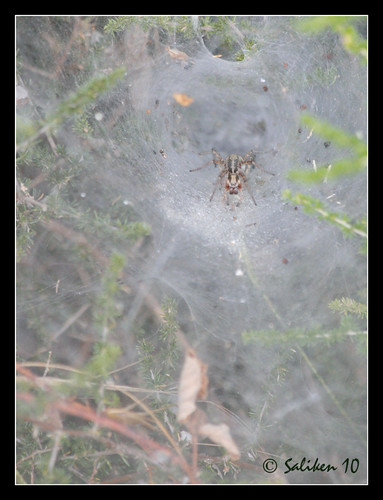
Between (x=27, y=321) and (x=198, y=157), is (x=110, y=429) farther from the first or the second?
(x=198, y=157)

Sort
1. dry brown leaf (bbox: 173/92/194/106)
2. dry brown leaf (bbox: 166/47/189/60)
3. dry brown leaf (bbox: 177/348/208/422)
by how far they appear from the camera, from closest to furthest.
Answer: dry brown leaf (bbox: 177/348/208/422), dry brown leaf (bbox: 166/47/189/60), dry brown leaf (bbox: 173/92/194/106)

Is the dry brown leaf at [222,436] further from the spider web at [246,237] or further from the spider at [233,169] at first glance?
the spider at [233,169]

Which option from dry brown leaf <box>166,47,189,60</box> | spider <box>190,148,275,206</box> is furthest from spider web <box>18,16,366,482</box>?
spider <box>190,148,275,206</box>

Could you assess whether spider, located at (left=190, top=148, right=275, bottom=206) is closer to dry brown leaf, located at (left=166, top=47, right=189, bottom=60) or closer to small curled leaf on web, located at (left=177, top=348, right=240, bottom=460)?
dry brown leaf, located at (left=166, top=47, right=189, bottom=60)

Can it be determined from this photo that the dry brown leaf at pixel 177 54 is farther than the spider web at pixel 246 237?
Yes

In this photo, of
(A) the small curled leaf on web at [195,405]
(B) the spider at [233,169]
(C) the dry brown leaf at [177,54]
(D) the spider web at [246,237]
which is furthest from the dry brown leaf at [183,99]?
(A) the small curled leaf on web at [195,405]

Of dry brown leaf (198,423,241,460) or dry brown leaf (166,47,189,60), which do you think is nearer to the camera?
dry brown leaf (198,423,241,460)

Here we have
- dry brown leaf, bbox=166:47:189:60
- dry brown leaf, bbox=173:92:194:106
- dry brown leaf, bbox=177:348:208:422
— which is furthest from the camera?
dry brown leaf, bbox=173:92:194:106
